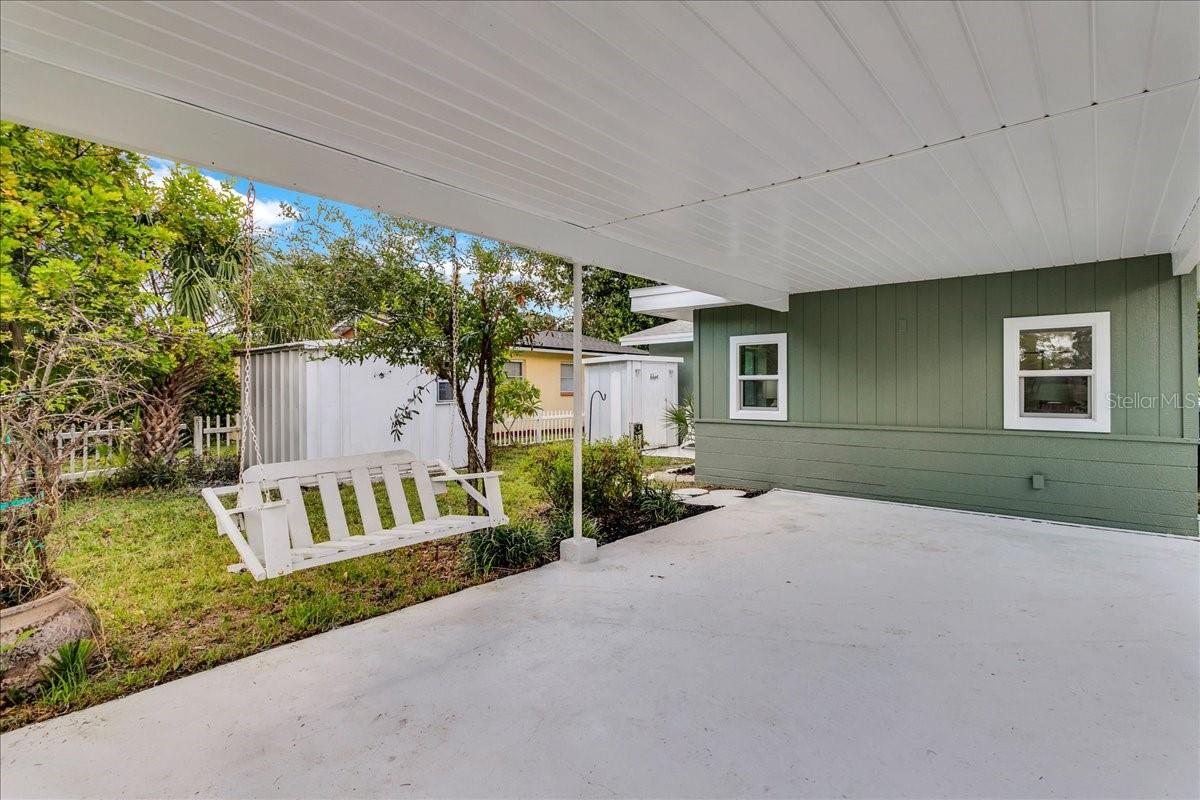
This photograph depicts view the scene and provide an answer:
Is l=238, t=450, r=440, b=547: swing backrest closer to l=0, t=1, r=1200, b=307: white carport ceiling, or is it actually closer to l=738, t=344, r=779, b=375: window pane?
l=0, t=1, r=1200, b=307: white carport ceiling

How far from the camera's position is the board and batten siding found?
16.1 ft

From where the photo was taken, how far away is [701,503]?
646cm

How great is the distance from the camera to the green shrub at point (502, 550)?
13.6ft

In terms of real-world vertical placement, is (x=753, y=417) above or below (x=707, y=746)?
above

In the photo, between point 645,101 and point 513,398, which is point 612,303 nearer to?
point 513,398

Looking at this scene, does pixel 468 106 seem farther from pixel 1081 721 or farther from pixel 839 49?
pixel 1081 721

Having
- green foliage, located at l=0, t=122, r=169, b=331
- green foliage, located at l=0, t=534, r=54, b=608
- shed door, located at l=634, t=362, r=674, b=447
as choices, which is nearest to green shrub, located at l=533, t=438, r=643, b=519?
green foliage, located at l=0, t=122, r=169, b=331

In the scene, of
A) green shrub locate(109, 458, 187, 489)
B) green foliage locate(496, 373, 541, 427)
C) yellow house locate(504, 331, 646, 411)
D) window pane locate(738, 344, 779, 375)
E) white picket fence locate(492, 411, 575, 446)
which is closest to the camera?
green shrub locate(109, 458, 187, 489)

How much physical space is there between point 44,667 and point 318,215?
11.9 ft

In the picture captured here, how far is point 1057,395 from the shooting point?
215 inches

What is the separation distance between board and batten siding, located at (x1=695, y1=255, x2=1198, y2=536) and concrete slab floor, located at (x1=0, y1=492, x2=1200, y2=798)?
4.72ft

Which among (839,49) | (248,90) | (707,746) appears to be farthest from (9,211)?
(707,746)

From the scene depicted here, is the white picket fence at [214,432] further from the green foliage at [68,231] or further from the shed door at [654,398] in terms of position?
the shed door at [654,398]

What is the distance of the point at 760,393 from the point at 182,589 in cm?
634
